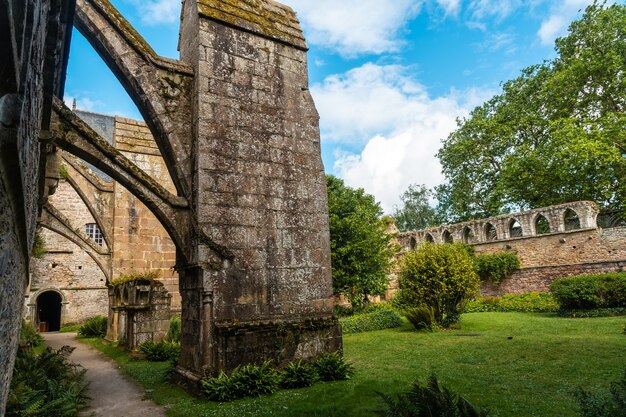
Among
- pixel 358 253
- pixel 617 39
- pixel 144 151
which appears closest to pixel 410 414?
pixel 144 151

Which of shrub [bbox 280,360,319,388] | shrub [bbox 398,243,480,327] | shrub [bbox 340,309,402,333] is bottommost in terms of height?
shrub [bbox 340,309,402,333]

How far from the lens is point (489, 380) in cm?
614

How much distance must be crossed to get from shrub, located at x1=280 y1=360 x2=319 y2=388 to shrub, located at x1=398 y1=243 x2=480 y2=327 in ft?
25.3

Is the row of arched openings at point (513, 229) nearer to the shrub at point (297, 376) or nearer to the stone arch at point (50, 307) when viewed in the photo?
the shrub at point (297, 376)

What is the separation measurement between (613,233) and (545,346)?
1474 cm

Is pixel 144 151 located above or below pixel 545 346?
above

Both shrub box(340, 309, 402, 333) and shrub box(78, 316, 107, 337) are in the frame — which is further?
shrub box(78, 316, 107, 337)

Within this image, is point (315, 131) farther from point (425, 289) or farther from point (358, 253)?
point (358, 253)

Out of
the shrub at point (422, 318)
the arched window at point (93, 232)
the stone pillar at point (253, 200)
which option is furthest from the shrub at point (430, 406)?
the arched window at point (93, 232)

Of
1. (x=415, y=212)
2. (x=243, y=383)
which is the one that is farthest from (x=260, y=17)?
(x=415, y=212)

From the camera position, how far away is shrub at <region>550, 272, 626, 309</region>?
1451cm

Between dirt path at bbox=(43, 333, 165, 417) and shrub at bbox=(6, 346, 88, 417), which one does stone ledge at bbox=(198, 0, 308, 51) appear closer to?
shrub at bbox=(6, 346, 88, 417)

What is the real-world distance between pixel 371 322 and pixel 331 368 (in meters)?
8.21

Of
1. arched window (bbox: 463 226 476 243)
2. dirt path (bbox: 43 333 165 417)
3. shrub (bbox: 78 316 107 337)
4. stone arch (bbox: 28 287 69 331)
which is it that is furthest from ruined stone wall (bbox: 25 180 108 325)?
arched window (bbox: 463 226 476 243)
